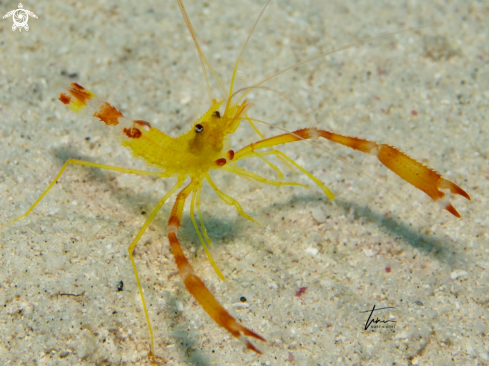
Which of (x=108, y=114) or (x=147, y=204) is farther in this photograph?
(x=147, y=204)

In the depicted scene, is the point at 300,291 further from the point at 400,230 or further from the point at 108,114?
the point at 108,114

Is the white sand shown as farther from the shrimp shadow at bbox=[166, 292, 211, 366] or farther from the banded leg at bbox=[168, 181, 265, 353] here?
the banded leg at bbox=[168, 181, 265, 353]

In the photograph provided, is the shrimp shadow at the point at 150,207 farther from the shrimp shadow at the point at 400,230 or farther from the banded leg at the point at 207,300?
the banded leg at the point at 207,300

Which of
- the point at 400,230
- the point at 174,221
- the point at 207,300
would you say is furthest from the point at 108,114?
the point at 400,230

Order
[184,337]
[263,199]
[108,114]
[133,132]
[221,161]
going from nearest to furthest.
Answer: [184,337], [221,161], [133,132], [108,114], [263,199]

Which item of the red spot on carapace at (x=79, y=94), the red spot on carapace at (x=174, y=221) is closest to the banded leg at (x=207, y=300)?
→ the red spot on carapace at (x=174, y=221)

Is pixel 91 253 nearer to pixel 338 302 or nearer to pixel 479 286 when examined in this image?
pixel 338 302

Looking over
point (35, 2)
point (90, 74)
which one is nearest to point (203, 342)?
point (90, 74)
